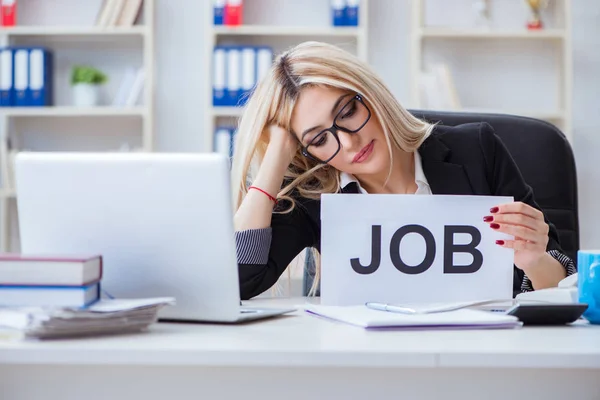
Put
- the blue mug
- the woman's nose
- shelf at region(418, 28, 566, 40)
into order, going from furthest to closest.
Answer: shelf at region(418, 28, 566, 40) < the woman's nose < the blue mug

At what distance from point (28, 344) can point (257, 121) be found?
3.26ft

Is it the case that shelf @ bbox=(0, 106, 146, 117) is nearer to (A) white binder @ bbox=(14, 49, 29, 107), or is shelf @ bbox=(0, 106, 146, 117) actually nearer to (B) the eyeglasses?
(A) white binder @ bbox=(14, 49, 29, 107)

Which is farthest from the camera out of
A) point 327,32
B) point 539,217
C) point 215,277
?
point 327,32

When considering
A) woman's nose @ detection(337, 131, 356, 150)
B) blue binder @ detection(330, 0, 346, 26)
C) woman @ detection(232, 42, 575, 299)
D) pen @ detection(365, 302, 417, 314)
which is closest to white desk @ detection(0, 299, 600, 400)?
pen @ detection(365, 302, 417, 314)

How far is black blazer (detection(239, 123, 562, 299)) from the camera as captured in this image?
1.73 m

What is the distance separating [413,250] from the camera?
1.30m

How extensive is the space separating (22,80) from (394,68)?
167 centimetres

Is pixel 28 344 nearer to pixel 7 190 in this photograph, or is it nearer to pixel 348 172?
pixel 348 172

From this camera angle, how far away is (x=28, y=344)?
2.86ft

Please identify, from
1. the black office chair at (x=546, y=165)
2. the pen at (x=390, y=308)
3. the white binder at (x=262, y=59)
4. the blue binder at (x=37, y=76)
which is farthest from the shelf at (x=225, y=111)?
the pen at (x=390, y=308)

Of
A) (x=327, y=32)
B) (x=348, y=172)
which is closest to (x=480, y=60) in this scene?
(x=327, y=32)

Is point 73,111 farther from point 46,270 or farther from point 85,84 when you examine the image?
point 46,270

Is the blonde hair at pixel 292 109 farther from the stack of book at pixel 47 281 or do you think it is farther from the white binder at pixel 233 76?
the white binder at pixel 233 76

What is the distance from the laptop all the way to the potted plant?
2.62 m
